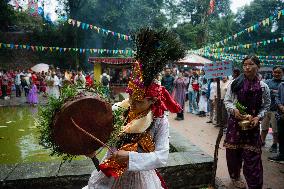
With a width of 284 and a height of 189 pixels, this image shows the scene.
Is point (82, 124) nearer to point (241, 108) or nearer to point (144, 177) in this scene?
point (144, 177)

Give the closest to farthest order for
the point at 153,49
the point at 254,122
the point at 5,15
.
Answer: the point at 153,49
the point at 254,122
the point at 5,15

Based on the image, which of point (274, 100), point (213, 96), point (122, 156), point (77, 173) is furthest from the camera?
point (213, 96)

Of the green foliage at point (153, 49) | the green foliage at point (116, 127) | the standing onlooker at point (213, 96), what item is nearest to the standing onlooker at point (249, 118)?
the green foliage at point (153, 49)

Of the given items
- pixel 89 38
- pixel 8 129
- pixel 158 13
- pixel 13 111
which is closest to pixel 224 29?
pixel 158 13

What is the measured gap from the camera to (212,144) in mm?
7641

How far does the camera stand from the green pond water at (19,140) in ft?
21.6

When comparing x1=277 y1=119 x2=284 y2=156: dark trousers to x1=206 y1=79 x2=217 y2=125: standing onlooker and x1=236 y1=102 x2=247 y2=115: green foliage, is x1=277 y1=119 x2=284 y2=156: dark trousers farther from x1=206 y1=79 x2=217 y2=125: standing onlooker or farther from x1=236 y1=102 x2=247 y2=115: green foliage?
x1=206 y1=79 x2=217 y2=125: standing onlooker

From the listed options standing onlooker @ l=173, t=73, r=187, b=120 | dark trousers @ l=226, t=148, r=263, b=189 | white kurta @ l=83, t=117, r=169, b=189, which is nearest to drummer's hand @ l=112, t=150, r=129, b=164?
white kurta @ l=83, t=117, r=169, b=189

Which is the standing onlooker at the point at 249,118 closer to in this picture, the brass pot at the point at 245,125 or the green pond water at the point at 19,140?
the brass pot at the point at 245,125

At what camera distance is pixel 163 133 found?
7.78 feet

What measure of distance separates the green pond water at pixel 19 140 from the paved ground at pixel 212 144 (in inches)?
119

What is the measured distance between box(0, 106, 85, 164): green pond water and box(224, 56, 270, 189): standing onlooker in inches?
112

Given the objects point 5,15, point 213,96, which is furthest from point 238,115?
point 5,15

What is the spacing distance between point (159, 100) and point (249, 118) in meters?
2.21
